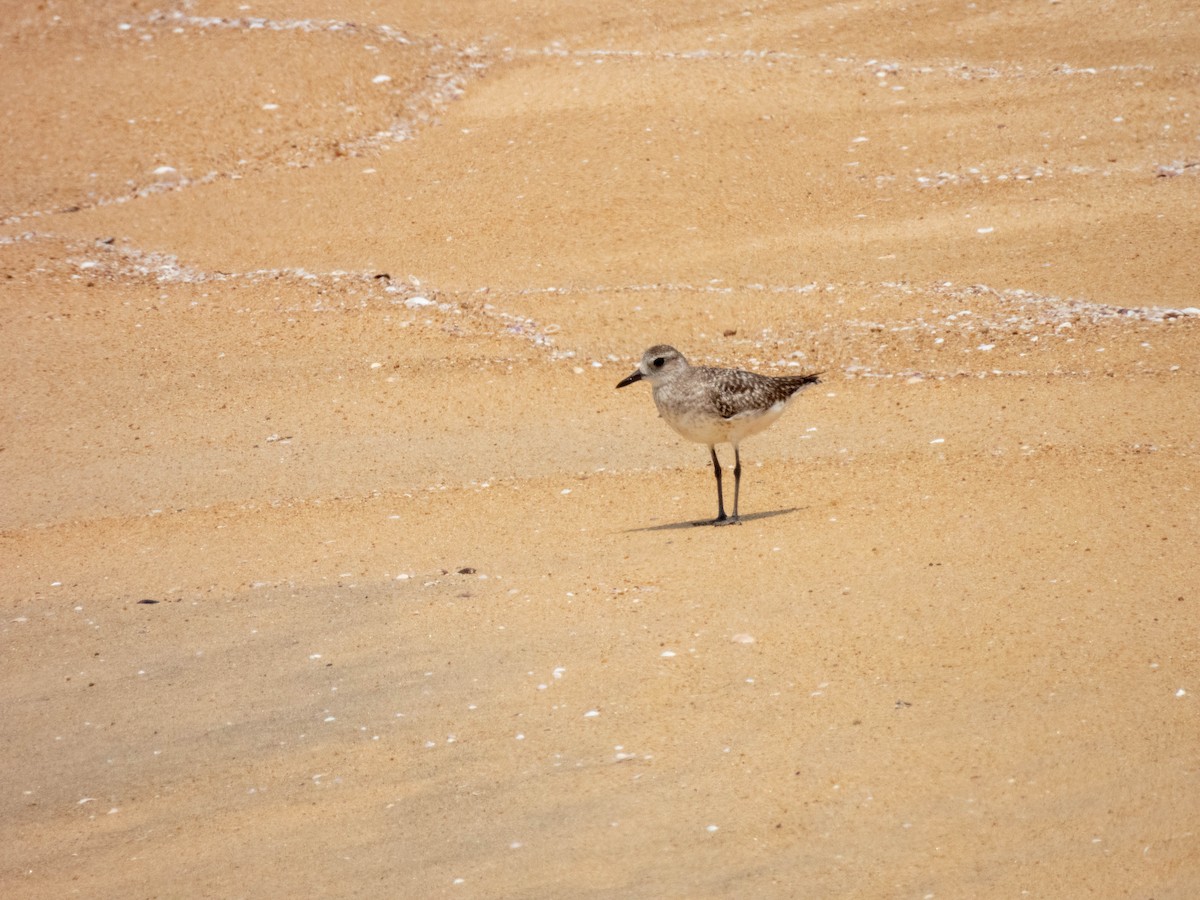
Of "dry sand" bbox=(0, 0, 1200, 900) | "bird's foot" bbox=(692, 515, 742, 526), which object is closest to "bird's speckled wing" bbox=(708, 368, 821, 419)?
"bird's foot" bbox=(692, 515, 742, 526)

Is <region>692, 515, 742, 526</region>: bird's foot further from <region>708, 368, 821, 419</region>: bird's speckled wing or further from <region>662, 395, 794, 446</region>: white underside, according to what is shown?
<region>708, 368, 821, 419</region>: bird's speckled wing

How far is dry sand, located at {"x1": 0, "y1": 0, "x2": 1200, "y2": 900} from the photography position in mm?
6699

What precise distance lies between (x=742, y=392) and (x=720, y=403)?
0.57 feet

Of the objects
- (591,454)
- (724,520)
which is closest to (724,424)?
(724,520)

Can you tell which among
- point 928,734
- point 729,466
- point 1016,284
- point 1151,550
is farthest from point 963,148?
point 928,734

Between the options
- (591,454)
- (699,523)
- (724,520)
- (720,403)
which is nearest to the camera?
(720,403)

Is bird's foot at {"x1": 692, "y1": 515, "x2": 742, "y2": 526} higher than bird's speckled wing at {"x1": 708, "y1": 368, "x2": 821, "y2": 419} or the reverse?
the reverse

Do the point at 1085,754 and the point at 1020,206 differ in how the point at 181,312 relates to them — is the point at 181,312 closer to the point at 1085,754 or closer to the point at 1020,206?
the point at 1020,206

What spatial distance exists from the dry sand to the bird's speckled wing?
2.44 feet

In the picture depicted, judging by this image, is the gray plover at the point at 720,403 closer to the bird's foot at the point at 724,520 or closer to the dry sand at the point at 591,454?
the bird's foot at the point at 724,520

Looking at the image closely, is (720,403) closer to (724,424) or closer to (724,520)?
(724,424)

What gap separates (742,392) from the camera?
9.68 m

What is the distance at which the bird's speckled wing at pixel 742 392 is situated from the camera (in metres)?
9.62

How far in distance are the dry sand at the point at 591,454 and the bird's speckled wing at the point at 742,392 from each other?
2.44 feet
